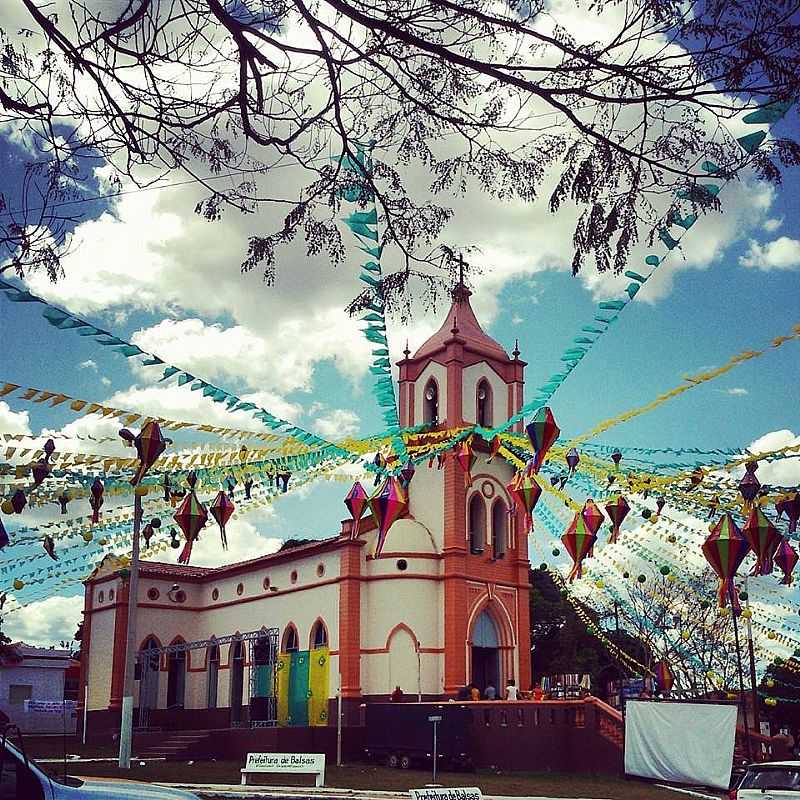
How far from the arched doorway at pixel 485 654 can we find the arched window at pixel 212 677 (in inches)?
402

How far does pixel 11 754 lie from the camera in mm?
4738

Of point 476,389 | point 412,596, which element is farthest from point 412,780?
point 476,389

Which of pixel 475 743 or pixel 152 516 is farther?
pixel 475 743

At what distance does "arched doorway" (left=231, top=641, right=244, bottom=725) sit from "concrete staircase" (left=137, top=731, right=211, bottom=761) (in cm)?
463

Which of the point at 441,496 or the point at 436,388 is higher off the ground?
the point at 436,388

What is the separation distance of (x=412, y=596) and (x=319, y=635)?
136 inches

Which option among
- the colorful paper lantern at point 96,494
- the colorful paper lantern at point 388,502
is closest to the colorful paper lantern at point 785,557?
the colorful paper lantern at point 388,502

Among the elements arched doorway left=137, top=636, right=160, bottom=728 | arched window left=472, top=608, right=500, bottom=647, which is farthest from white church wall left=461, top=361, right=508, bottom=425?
arched doorway left=137, top=636, right=160, bottom=728

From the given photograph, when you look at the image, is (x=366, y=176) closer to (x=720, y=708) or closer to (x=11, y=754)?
(x=11, y=754)

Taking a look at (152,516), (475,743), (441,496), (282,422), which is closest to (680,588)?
(441,496)

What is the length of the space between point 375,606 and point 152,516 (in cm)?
1203

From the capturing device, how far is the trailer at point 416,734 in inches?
879

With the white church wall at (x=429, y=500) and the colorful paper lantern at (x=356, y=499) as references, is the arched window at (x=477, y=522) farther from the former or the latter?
the colorful paper lantern at (x=356, y=499)

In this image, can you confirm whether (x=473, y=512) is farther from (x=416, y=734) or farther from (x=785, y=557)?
(x=785, y=557)
